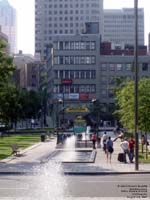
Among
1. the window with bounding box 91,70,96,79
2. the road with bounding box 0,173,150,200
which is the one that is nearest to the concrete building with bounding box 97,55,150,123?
the window with bounding box 91,70,96,79

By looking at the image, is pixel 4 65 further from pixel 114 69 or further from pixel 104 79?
pixel 114 69

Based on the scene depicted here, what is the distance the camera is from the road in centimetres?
1499

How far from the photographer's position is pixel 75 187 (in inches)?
870

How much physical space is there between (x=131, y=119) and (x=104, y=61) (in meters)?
107

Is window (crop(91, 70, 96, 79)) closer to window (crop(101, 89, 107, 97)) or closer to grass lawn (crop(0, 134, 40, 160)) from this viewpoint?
window (crop(101, 89, 107, 97))

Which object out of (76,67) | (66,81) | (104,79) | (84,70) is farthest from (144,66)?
(66,81)

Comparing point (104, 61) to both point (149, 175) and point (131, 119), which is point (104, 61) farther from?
point (149, 175)

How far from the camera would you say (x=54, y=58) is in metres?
153

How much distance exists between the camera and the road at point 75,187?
15.0 m

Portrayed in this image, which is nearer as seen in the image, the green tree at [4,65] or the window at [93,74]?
the green tree at [4,65]

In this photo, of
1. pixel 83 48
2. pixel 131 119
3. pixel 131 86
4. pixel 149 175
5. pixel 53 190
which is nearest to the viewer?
pixel 53 190

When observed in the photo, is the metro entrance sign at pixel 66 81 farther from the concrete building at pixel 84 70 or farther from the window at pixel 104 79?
the window at pixel 104 79

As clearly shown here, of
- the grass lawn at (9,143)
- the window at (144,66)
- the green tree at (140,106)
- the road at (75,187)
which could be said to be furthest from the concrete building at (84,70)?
the road at (75,187)

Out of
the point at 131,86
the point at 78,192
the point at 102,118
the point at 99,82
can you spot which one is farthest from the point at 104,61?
the point at 78,192
